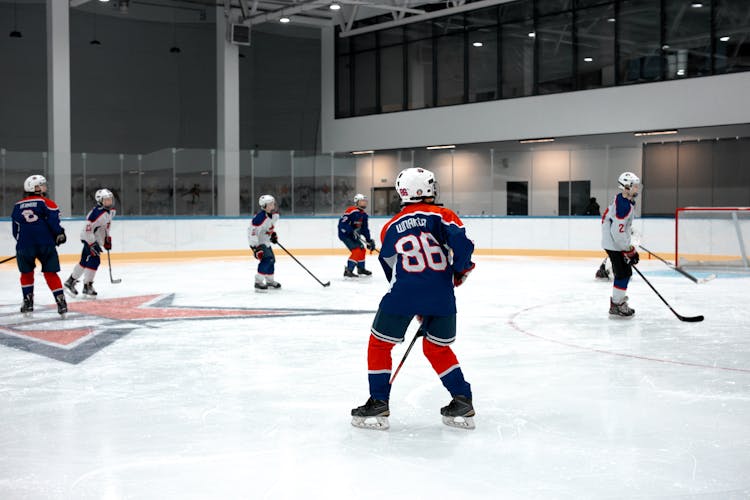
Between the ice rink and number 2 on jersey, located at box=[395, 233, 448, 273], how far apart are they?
0.67m

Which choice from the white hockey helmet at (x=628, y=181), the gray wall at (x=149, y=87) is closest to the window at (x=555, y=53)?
the gray wall at (x=149, y=87)

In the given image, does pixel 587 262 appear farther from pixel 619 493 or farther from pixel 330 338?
pixel 619 493

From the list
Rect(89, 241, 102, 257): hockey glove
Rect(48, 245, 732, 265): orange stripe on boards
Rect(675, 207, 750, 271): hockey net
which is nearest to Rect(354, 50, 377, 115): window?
Rect(48, 245, 732, 265): orange stripe on boards

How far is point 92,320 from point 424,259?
4185mm

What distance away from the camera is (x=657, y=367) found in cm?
479

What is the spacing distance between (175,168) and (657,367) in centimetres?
1223

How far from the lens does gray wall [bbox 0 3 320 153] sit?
2077 centimetres

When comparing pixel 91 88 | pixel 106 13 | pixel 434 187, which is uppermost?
pixel 106 13

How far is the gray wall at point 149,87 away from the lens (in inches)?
818

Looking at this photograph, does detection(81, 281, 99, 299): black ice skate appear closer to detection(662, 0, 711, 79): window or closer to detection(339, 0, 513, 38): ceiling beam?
detection(662, 0, 711, 79): window

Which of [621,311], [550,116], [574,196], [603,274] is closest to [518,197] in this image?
[574,196]

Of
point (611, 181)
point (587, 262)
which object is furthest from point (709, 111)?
point (587, 262)

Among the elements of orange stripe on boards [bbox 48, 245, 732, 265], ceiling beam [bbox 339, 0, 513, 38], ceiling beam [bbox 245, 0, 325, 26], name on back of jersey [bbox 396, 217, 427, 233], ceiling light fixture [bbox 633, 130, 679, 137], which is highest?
ceiling beam [bbox 339, 0, 513, 38]

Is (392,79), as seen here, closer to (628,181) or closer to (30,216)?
(628,181)
